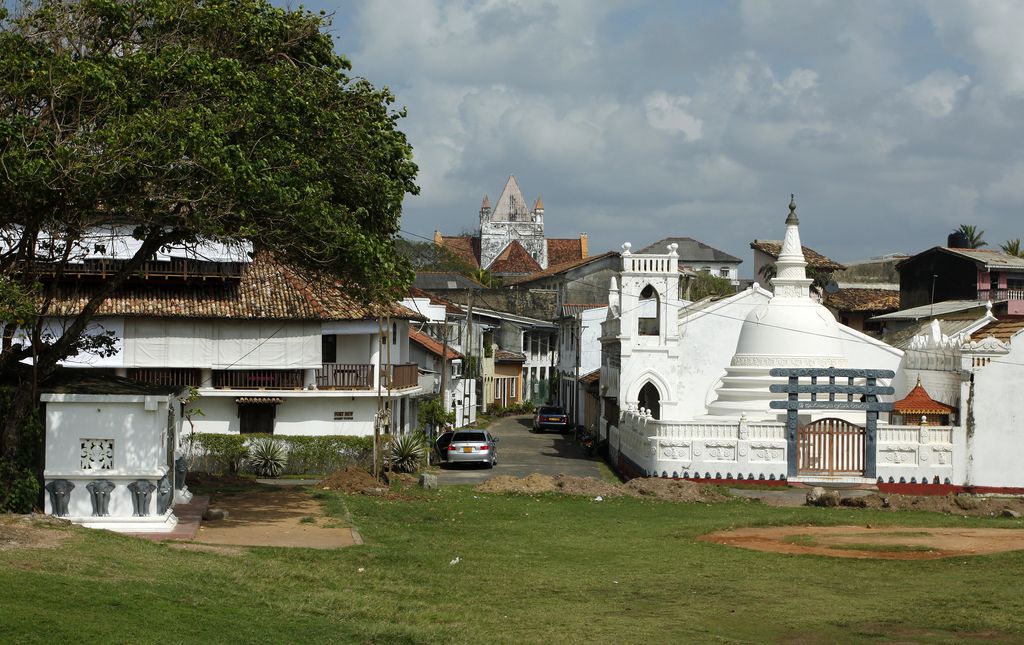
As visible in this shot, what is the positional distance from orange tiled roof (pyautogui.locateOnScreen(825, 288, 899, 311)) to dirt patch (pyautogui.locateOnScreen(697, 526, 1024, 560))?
A: 40147 millimetres

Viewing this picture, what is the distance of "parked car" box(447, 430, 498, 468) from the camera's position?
39.2 metres

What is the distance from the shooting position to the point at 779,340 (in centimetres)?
3856

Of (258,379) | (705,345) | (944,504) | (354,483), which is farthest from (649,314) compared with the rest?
(354,483)

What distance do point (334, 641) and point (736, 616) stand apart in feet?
17.2

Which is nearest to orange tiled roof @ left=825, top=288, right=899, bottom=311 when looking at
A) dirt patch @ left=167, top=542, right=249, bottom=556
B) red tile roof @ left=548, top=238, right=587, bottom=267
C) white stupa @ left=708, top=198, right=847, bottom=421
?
white stupa @ left=708, top=198, right=847, bottom=421

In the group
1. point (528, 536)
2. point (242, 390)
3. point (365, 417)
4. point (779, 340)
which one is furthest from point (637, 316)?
point (528, 536)

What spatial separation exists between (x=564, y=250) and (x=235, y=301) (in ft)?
345

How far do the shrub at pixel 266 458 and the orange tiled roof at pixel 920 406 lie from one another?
17.9 metres

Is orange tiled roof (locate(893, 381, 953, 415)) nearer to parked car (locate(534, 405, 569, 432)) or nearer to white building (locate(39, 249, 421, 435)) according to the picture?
white building (locate(39, 249, 421, 435))

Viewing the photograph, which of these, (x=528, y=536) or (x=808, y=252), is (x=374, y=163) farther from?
(x=808, y=252)

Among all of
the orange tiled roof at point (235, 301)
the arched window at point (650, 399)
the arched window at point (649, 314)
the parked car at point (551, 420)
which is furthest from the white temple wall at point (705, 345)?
the orange tiled roof at point (235, 301)

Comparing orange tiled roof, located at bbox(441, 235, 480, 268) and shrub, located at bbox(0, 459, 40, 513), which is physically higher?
orange tiled roof, located at bbox(441, 235, 480, 268)

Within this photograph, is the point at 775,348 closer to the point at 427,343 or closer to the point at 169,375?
the point at 427,343

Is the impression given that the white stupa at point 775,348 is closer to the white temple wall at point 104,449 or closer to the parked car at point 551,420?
the parked car at point 551,420
